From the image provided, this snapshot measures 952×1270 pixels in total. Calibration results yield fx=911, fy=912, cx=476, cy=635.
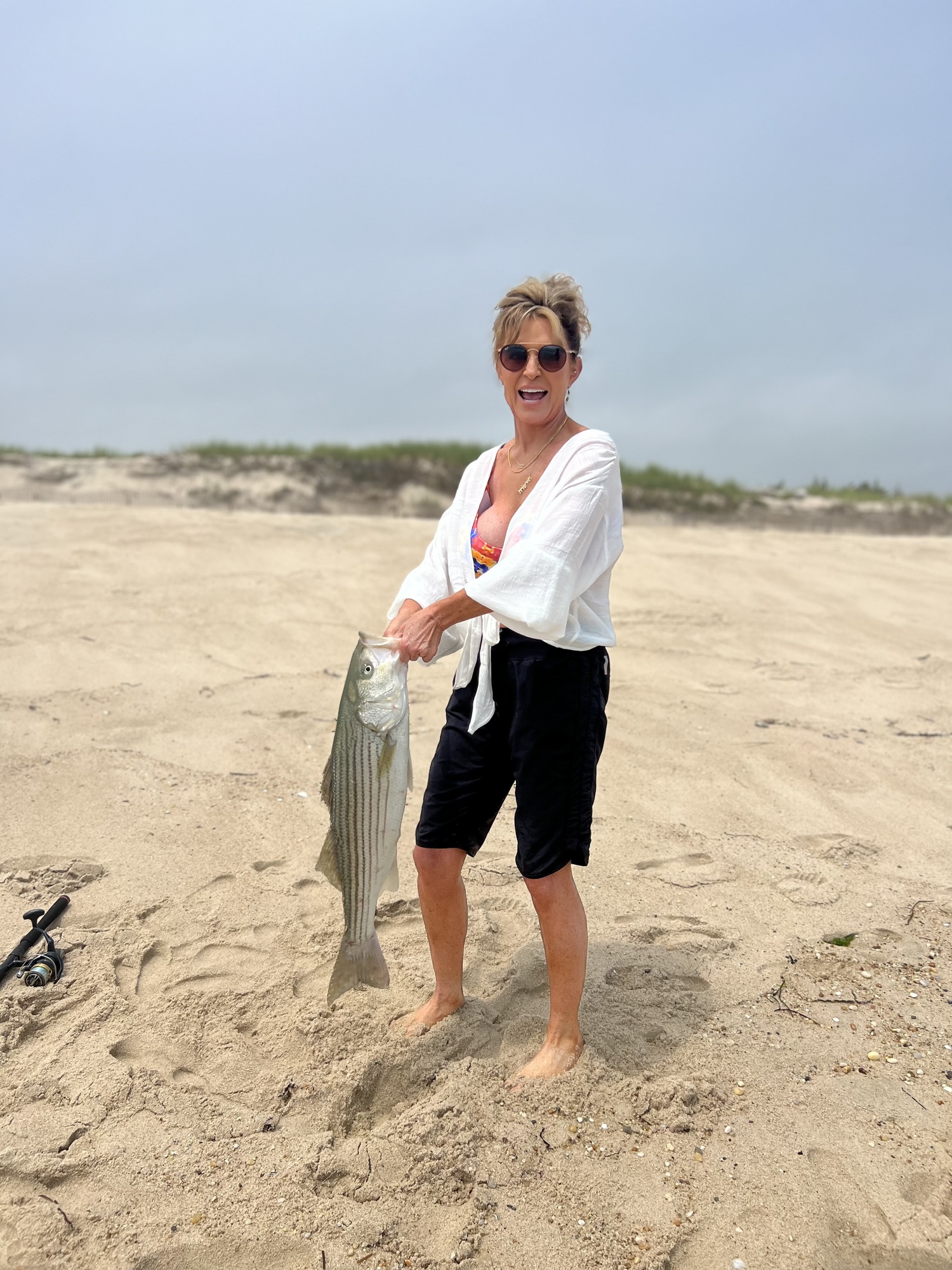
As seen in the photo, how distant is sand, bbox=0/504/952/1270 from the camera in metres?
2.50

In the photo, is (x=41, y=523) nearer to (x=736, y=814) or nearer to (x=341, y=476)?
(x=341, y=476)

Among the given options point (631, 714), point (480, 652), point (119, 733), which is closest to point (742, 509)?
point (631, 714)

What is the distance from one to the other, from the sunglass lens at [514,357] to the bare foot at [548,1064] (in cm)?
227

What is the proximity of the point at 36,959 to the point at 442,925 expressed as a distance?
4.94 feet

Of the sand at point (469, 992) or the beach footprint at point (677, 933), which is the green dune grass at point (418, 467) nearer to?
the sand at point (469, 992)

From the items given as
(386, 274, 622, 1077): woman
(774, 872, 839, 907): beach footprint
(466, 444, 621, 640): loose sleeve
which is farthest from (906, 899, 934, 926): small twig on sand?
(466, 444, 621, 640): loose sleeve

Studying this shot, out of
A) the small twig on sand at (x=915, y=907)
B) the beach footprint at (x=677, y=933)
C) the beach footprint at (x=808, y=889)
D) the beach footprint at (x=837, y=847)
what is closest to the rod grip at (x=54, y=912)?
the beach footprint at (x=677, y=933)

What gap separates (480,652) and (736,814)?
8.24ft

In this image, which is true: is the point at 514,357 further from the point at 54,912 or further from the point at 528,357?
the point at 54,912

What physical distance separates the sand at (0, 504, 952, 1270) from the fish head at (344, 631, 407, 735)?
3.95 ft

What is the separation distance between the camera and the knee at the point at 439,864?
3162mm

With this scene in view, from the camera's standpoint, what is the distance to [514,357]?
9.94 ft

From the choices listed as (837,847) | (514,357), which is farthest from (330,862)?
(837,847)

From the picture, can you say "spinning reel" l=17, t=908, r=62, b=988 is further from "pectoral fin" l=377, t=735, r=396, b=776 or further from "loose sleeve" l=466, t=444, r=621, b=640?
"loose sleeve" l=466, t=444, r=621, b=640
